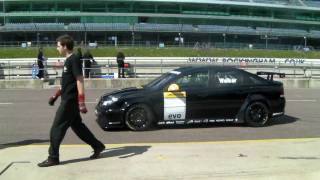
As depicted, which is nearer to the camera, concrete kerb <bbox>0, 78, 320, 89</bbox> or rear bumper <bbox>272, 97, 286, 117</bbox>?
rear bumper <bbox>272, 97, 286, 117</bbox>

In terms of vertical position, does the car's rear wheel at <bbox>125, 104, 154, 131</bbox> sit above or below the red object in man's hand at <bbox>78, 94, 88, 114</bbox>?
below

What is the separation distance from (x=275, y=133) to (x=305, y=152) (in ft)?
8.54

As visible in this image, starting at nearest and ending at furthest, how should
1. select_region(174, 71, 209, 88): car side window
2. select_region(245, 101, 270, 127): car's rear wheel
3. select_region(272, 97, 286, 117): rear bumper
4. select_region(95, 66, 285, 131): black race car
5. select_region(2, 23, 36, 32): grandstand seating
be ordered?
select_region(95, 66, 285, 131): black race car
select_region(174, 71, 209, 88): car side window
select_region(245, 101, 270, 127): car's rear wheel
select_region(272, 97, 286, 117): rear bumper
select_region(2, 23, 36, 32): grandstand seating

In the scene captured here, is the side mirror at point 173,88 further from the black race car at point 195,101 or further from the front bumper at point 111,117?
the front bumper at point 111,117

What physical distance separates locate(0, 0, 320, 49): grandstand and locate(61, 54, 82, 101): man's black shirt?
72.5 metres

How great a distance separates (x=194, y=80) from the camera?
1240 cm

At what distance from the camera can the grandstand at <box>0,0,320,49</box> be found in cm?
8094

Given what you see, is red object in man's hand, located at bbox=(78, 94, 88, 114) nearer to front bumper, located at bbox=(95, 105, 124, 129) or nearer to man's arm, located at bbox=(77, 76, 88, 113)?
man's arm, located at bbox=(77, 76, 88, 113)

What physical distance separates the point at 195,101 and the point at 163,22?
7388cm

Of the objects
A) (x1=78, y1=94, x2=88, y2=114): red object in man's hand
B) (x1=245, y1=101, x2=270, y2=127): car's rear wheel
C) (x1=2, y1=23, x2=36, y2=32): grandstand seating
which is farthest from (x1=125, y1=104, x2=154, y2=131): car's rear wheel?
(x1=2, y1=23, x2=36, y2=32): grandstand seating

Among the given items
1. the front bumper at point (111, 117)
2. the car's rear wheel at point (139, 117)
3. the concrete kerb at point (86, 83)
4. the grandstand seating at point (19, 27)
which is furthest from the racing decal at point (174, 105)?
the grandstand seating at point (19, 27)

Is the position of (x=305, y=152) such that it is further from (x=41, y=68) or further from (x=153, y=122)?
(x=41, y=68)

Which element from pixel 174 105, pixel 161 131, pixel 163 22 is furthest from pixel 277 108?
pixel 163 22

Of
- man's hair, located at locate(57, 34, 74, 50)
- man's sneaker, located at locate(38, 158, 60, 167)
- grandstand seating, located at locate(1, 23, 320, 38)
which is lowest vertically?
man's sneaker, located at locate(38, 158, 60, 167)
